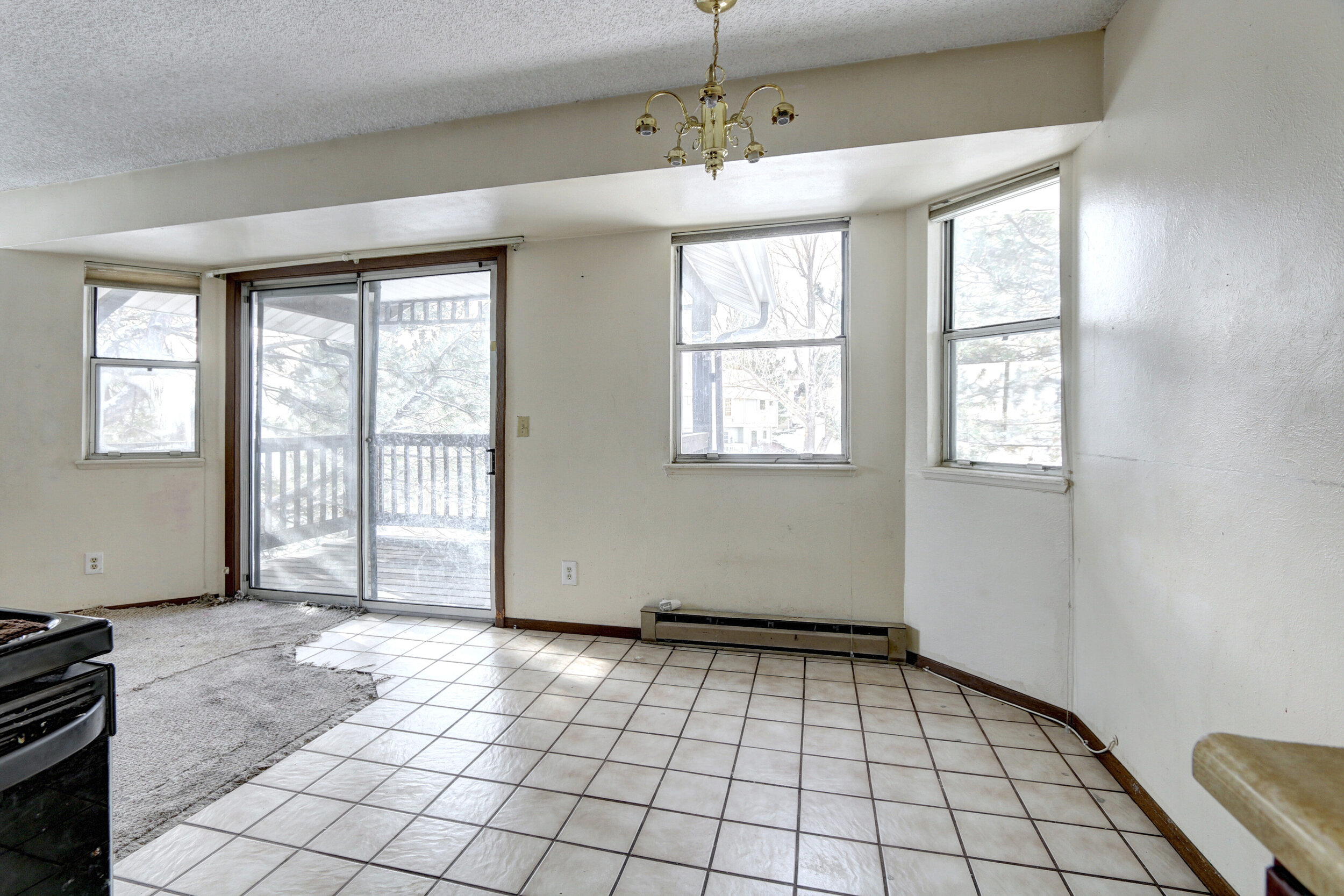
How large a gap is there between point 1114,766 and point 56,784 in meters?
2.63

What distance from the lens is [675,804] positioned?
1.84m

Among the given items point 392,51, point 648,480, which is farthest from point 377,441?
point 392,51

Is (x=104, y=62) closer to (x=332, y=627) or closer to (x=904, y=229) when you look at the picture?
(x=332, y=627)

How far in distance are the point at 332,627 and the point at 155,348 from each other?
2.22 metres

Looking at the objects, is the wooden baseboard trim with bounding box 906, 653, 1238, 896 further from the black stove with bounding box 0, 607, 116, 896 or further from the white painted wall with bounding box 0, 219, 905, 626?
the black stove with bounding box 0, 607, 116, 896

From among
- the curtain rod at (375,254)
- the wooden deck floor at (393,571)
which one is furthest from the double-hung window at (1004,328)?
the wooden deck floor at (393,571)

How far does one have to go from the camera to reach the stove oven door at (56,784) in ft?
2.67

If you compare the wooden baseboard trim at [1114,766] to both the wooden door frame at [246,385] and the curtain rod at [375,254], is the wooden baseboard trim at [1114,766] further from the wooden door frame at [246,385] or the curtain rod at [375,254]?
the curtain rod at [375,254]

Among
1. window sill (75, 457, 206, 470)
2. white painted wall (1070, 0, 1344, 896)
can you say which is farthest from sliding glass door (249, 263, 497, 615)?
white painted wall (1070, 0, 1344, 896)

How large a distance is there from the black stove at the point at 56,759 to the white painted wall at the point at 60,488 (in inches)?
142

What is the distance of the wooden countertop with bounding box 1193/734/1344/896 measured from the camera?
17.8 inches

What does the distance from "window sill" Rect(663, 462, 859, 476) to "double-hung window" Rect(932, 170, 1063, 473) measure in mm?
503

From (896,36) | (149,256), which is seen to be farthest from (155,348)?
(896,36)

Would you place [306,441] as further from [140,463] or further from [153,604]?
[153,604]
